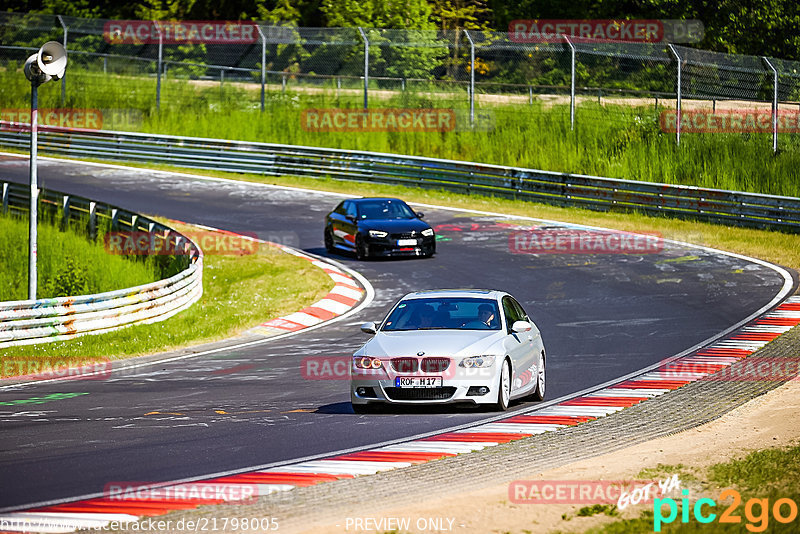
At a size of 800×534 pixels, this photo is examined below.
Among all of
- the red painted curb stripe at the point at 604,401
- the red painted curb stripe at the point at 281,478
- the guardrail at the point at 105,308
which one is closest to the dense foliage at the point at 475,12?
the guardrail at the point at 105,308

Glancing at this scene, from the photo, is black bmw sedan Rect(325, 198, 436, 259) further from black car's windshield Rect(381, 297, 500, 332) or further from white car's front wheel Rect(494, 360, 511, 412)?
white car's front wheel Rect(494, 360, 511, 412)

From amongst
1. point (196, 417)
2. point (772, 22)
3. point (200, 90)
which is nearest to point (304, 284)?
point (196, 417)

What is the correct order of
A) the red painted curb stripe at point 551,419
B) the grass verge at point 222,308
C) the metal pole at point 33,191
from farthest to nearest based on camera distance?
the metal pole at point 33,191 → the grass verge at point 222,308 → the red painted curb stripe at point 551,419

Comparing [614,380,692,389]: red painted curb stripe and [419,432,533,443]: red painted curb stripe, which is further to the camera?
[614,380,692,389]: red painted curb stripe

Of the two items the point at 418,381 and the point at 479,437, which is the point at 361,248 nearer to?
the point at 418,381

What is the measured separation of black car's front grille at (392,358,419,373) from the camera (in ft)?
41.0

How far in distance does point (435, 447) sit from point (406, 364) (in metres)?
1.60

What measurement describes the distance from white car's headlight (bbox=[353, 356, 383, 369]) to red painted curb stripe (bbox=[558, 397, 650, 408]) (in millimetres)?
2358

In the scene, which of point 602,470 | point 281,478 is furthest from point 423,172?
point 281,478

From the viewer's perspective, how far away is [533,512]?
8.48 meters

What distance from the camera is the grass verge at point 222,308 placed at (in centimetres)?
1894

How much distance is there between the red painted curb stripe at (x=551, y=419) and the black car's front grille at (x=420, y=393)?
0.65 m

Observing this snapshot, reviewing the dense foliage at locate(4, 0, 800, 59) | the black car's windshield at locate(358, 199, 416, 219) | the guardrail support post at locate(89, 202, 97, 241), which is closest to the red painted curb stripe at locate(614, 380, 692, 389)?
the black car's windshield at locate(358, 199, 416, 219)

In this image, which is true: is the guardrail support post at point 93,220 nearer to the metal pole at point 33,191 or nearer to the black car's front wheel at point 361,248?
the black car's front wheel at point 361,248
